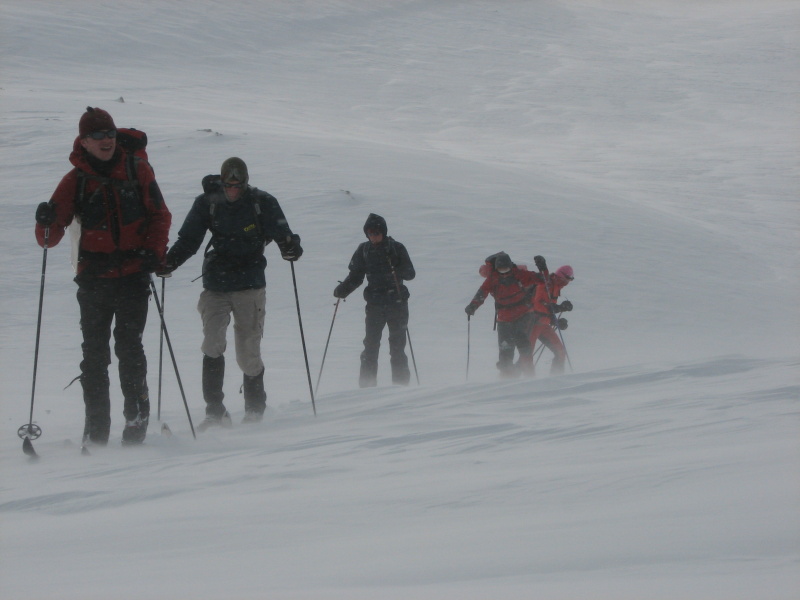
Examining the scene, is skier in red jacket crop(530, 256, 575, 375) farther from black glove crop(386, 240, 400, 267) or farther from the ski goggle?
the ski goggle

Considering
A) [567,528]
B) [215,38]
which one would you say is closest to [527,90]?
[215,38]

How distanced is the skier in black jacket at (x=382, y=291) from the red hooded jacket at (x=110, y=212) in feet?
10.5

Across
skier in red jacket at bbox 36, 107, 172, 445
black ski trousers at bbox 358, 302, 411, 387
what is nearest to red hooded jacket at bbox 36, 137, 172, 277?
skier in red jacket at bbox 36, 107, 172, 445

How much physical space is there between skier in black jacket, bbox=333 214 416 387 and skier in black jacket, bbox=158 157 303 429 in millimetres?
2320

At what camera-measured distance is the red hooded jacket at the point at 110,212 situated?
4.70m

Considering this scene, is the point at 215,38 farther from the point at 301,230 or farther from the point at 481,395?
the point at 481,395

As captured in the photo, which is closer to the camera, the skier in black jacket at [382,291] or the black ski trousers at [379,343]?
the skier in black jacket at [382,291]

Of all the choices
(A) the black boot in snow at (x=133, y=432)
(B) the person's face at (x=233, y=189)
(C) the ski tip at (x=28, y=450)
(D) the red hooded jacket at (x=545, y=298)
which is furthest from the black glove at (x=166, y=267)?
(D) the red hooded jacket at (x=545, y=298)

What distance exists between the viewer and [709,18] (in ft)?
196

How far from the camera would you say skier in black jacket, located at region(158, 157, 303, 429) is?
5.52m

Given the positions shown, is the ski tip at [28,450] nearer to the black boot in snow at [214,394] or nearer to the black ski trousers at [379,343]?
the black boot in snow at [214,394]

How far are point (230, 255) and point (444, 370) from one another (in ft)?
15.1

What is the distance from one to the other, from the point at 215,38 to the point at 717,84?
24414mm

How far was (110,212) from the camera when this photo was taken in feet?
15.5
